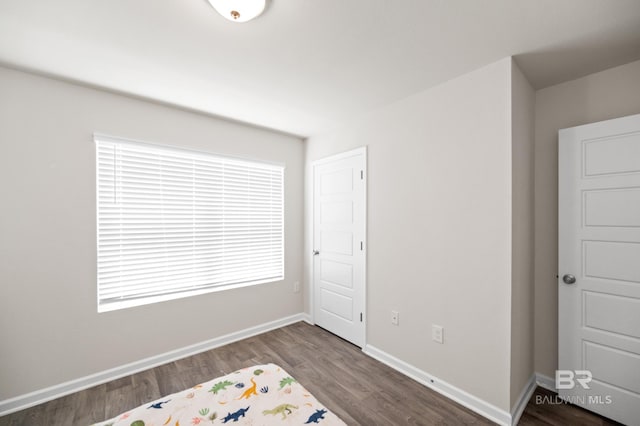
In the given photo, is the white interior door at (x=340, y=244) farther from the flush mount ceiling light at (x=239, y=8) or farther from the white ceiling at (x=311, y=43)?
the flush mount ceiling light at (x=239, y=8)

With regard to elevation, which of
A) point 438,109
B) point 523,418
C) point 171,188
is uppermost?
point 438,109

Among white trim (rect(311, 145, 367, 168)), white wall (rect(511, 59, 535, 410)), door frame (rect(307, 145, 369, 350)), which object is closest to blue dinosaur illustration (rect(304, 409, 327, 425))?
white wall (rect(511, 59, 535, 410))

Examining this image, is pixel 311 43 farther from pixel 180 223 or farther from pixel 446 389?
pixel 446 389

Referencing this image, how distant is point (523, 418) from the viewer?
1871 mm

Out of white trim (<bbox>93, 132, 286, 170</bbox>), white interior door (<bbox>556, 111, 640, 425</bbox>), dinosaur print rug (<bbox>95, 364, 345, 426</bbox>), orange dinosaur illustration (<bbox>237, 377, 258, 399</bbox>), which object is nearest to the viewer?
dinosaur print rug (<bbox>95, 364, 345, 426</bbox>)

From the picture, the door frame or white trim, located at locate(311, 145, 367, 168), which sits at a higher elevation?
white trim, located at locate(311, 145, 367, 168)

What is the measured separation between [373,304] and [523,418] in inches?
52.6

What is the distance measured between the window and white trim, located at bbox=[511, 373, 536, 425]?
101 inches

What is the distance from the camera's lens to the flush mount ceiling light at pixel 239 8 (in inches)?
52.1

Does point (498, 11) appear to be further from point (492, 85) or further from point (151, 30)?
point (151, 30)

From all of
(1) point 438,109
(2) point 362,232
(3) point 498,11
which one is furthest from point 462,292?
(3) point 498,11

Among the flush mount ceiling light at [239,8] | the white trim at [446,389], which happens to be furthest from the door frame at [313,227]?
the flush mount ceiling light at [239,8]

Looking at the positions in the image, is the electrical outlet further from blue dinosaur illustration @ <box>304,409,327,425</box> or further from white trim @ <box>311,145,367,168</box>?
white trim @ <box>311,145,367,168</box>

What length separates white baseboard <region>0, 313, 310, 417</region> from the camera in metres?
1.95
